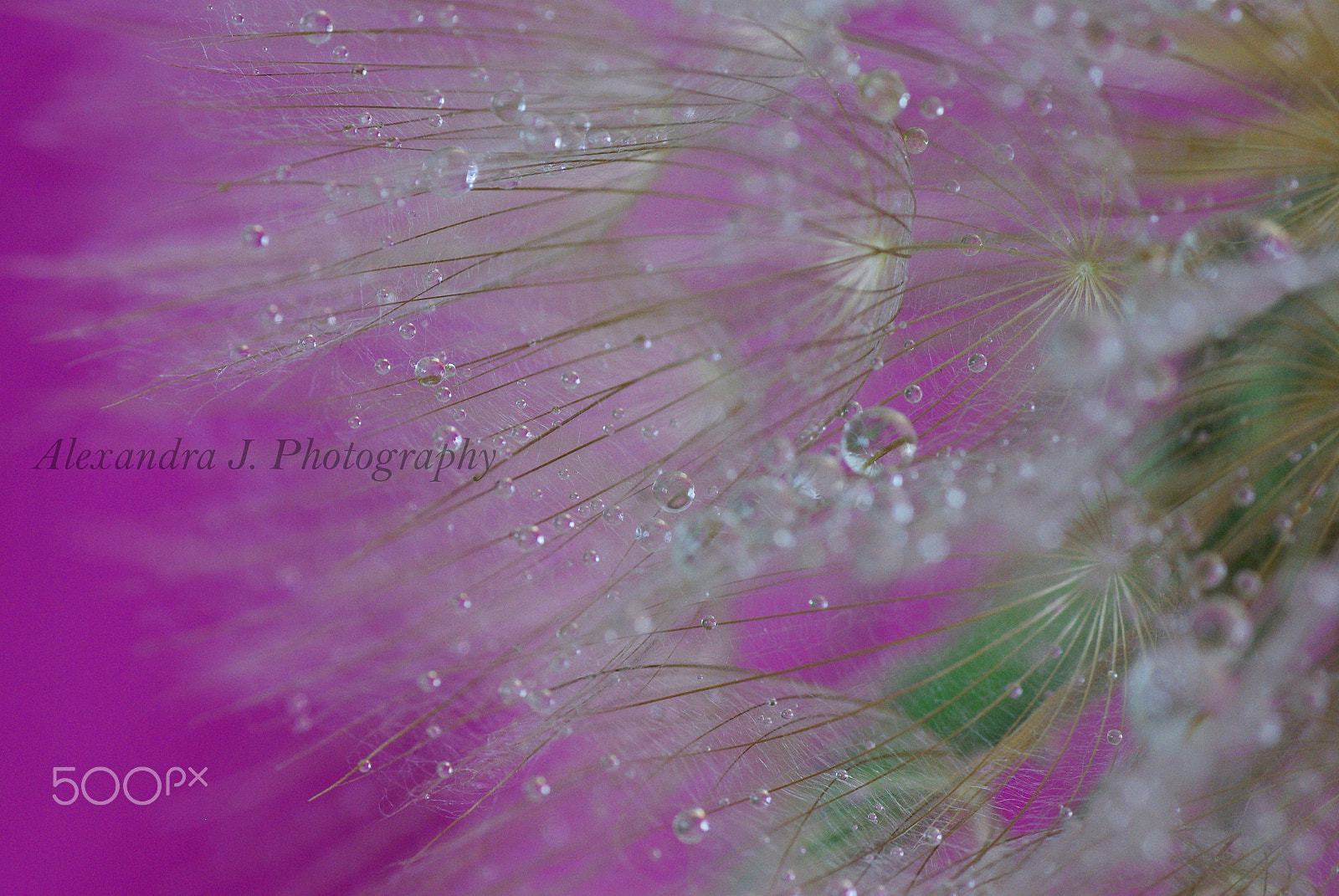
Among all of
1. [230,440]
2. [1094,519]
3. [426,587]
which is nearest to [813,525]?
[1094,519]

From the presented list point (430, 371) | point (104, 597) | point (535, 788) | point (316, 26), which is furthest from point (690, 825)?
point (104, 597)

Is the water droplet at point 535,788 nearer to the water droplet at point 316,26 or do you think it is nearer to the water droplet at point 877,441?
the water droplet at point 877,441

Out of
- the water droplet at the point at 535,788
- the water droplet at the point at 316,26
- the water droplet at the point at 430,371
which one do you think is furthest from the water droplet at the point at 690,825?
the water droplet at the point at 316,26

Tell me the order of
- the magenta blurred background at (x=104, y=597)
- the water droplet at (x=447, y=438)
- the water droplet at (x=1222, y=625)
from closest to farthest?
the water droplet at (x=1222, y=625) < the water droplet at (x=447, y=438) < the magenta blurred background at (x=104, y=597)

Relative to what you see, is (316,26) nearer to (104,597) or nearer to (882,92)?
(882,92)

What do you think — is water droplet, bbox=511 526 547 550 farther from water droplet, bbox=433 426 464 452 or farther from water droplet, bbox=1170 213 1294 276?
water droplet, bbox=1170 213 1294 276

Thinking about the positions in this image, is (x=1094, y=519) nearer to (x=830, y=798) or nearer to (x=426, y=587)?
(x=830, y=798)

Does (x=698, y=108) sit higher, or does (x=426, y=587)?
(x=698, y=108)
